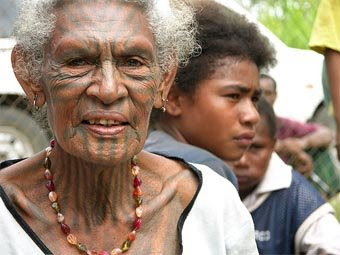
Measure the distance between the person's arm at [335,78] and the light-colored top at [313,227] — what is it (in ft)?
1.11

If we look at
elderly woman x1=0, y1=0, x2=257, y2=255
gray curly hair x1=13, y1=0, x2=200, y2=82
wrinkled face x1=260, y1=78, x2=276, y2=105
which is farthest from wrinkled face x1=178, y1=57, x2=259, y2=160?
wrinkled face x1=260, y1=78, x2=276, y2=105

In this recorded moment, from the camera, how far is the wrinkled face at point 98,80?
3156 mm

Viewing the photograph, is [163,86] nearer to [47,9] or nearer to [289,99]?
[47,9]

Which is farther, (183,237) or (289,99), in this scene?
(289,99)

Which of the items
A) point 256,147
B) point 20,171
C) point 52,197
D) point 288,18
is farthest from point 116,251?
point 288,18

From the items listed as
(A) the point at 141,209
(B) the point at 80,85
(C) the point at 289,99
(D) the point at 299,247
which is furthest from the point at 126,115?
(C) the point at 289,99

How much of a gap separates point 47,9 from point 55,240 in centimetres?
67

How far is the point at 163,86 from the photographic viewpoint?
3455 millimetres

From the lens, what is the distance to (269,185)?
525 cm

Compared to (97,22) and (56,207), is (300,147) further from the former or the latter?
(97,22)

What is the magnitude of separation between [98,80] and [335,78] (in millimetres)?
1927

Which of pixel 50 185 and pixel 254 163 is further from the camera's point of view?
pixel 254 163

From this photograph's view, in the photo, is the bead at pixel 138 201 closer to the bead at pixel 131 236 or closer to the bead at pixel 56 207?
the bead at pixel 131 236

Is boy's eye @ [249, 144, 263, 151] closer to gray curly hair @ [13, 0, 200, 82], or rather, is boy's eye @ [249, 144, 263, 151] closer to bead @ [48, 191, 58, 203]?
gray curly hair @ [13, 0, 200, 82]
